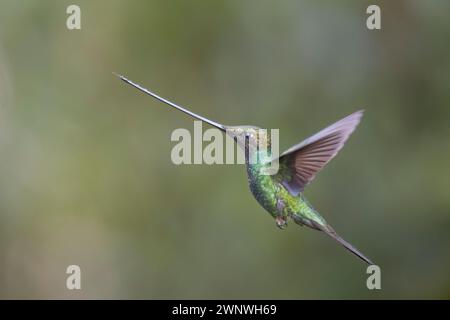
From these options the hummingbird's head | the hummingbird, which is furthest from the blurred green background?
the hummingbird's head

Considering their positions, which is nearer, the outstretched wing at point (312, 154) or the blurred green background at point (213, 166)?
the outstretched wing at point (312, 154)

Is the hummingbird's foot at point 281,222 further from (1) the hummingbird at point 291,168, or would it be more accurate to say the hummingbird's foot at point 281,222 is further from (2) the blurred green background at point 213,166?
(2) the blurred green background at point 213,166

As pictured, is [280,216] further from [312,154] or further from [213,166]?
[213,166]

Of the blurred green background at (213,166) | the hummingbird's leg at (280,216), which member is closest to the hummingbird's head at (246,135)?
the hummingbird's leg at (280,216)

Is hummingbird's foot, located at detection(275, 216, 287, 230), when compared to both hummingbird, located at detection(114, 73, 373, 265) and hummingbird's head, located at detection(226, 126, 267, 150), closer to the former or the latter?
hummingbird, located at detection(114, 73, 373, 265)

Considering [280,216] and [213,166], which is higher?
[213,166]

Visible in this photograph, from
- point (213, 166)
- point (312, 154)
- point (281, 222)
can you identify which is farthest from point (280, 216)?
point (213, 166)
